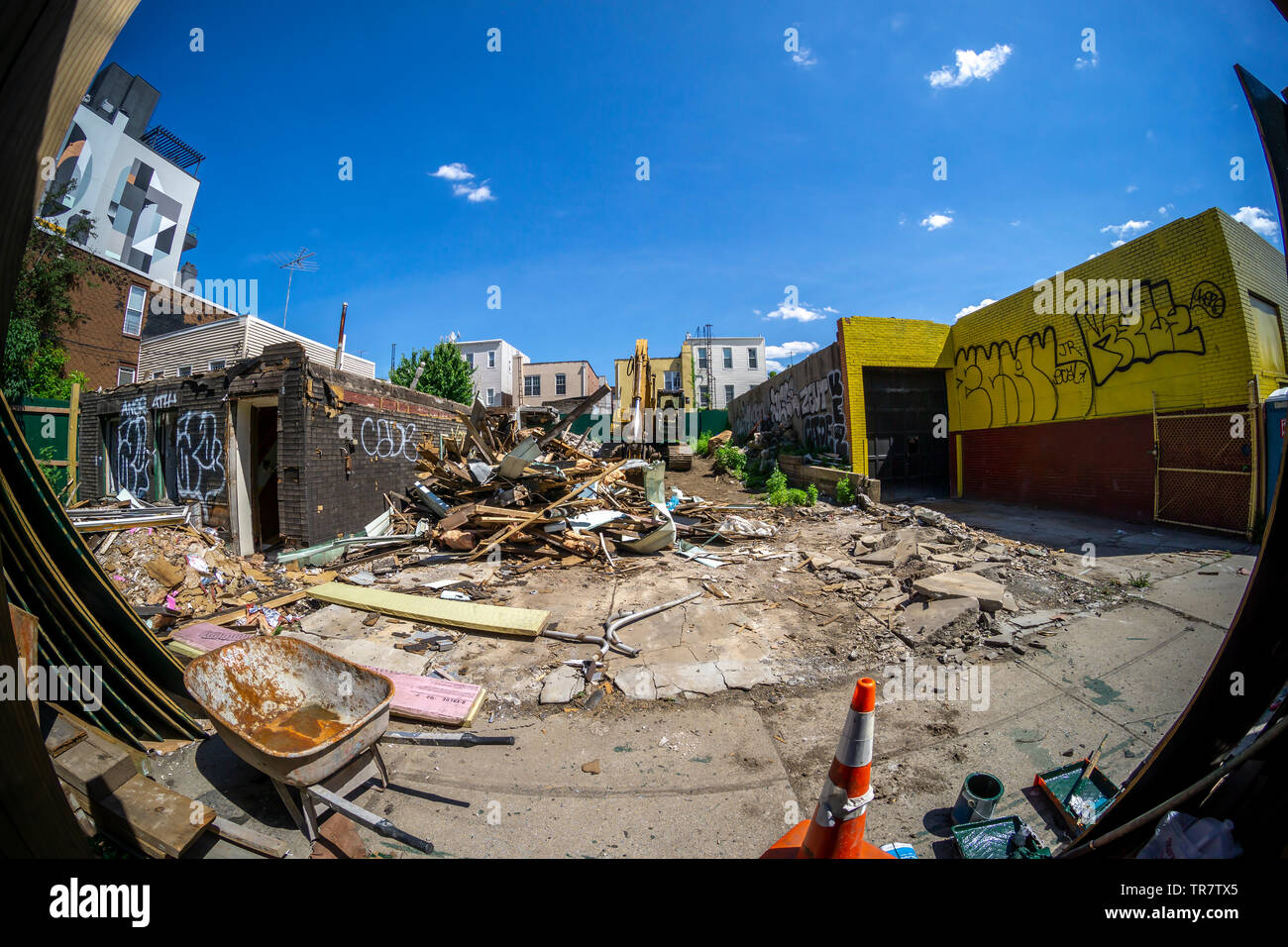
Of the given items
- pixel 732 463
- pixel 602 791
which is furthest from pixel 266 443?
pixel 732 463

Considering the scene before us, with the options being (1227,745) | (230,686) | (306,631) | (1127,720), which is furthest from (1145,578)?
(306,631)

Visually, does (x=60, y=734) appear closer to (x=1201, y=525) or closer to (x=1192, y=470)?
(x=1201, y=525)

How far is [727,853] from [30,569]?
181 inches

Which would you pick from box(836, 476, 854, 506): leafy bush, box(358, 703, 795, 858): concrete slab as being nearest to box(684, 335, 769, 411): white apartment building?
box(836, 476, 854, 506): leafy bush

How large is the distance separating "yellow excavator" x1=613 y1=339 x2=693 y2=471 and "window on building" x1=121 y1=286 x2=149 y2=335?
23477 millimetres

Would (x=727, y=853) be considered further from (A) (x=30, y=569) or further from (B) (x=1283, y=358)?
(B) (x=1283, y=358)

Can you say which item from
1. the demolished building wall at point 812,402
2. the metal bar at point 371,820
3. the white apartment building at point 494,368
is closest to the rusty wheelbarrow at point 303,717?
the metal bar at point 371,820

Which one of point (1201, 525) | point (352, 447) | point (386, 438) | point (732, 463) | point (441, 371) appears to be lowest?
point (1201, 525)

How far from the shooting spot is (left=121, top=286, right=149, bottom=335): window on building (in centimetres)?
2072

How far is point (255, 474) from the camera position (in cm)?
897

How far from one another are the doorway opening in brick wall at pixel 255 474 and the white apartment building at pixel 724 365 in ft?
121

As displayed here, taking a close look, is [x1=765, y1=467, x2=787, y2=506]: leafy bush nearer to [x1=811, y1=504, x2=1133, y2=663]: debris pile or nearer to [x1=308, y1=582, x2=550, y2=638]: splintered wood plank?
[x1=811, y1=504, x2=1133, y2=663]: debris pile

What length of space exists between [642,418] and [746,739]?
12.1m
